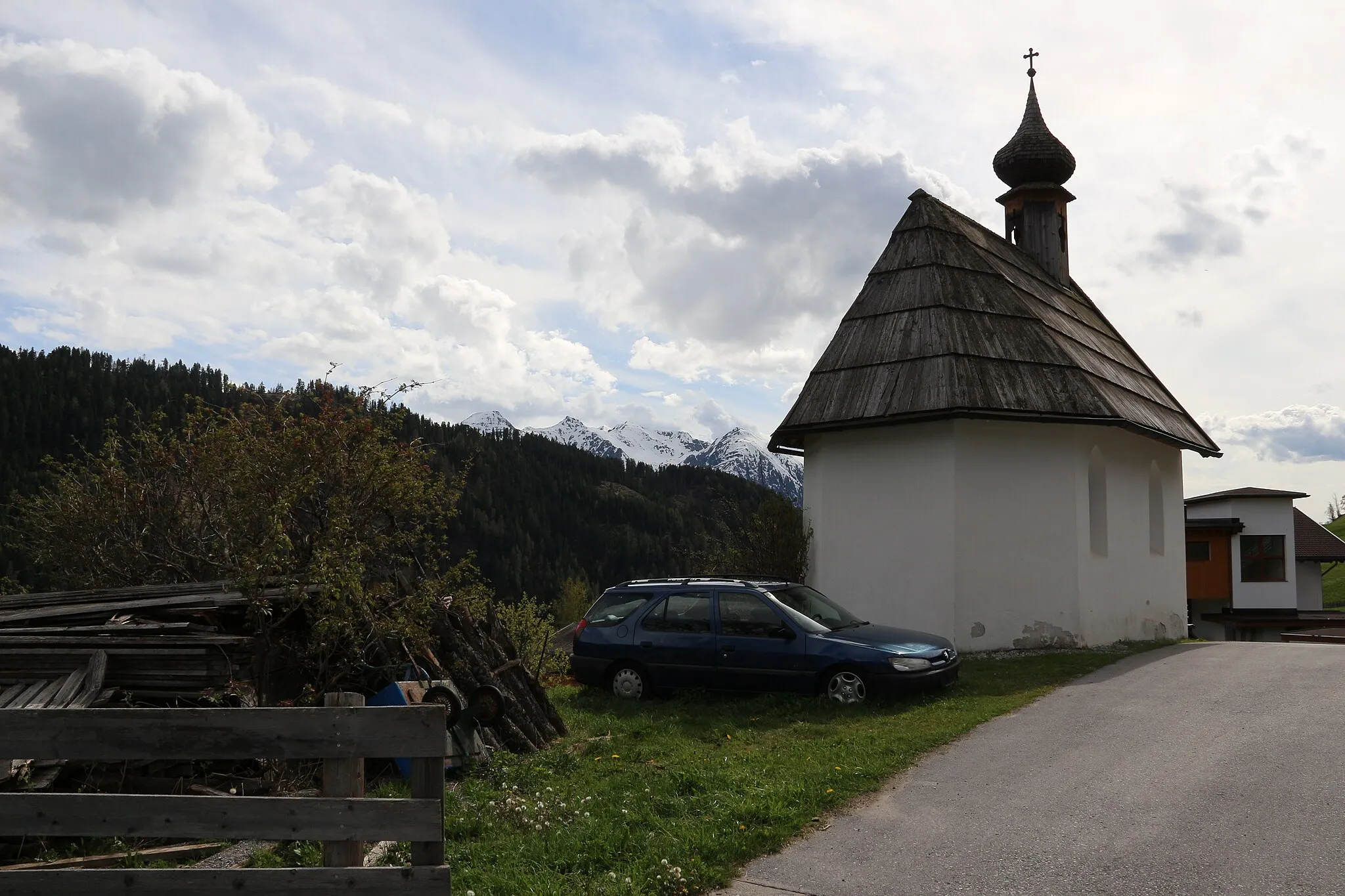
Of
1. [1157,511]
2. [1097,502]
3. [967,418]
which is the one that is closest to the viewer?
[967,418]

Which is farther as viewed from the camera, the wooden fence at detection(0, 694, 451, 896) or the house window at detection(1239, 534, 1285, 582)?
the house window at detection(1239, 534, 1285, 582)

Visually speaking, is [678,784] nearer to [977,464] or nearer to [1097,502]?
[977,464]

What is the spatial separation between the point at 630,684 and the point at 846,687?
9.08 ft

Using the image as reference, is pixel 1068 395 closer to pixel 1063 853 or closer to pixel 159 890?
pixel 1063 853

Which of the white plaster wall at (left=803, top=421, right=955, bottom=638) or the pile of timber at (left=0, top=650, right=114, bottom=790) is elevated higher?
the white plaster wall at (left=803, top=421, right=955, bottom=638)

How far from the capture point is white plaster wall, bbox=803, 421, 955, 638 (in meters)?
Result: 15.9

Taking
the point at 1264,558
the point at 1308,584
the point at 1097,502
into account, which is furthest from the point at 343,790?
the point at 1308,584

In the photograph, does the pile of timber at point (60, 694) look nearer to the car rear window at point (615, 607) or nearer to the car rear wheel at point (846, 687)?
the car rear window at point (615, 607)

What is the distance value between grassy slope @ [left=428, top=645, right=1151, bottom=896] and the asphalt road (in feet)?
1.02

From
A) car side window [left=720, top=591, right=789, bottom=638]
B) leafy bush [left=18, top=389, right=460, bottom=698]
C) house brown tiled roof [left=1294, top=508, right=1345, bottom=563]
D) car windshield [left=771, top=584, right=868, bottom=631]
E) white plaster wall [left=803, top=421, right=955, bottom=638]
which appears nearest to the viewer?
leafy bush [left=18, top=389, right=460, bottom=698]

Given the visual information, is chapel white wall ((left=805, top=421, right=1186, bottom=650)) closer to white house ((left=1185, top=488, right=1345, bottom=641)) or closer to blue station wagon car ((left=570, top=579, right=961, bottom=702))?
blue station wagon car ((left=570, top=579, right=961, bottom=702))

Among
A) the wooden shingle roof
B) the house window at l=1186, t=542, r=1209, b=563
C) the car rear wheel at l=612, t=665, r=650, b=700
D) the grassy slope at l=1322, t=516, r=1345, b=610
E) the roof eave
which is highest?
the wooden shingle roof

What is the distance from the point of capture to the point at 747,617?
11969 mm

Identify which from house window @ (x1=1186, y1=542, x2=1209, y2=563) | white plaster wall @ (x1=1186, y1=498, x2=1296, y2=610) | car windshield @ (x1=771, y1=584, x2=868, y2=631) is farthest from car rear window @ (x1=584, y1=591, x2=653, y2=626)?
white plaster wall @ (x1=1186, y1=498, x2=1296, y2=610)
